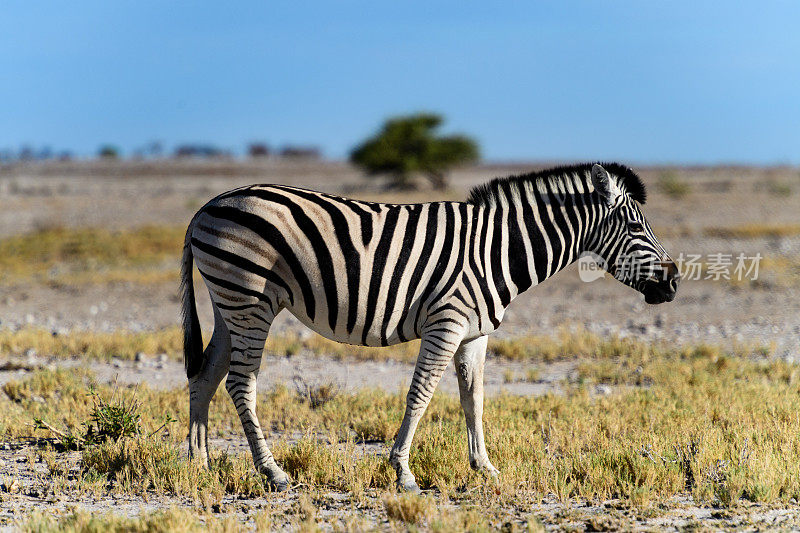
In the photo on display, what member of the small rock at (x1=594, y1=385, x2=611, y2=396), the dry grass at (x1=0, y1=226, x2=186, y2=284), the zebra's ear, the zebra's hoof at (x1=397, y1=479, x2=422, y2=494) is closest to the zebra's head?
the zebra's ear

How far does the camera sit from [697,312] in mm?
14211

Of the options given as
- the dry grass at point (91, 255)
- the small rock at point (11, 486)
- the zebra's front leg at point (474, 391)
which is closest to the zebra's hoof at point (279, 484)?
the zebra's front leg at point (474, 391)

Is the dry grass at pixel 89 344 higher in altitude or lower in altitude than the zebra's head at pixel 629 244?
lower

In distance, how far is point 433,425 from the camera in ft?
23.1

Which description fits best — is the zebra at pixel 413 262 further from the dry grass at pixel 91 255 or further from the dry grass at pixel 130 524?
the dry grass at pixel 91 255

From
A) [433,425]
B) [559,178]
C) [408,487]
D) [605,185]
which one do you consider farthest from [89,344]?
[605,185]

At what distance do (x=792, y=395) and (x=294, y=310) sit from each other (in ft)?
17.2

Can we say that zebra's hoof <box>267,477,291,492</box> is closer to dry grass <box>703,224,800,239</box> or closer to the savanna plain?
the savanna plain

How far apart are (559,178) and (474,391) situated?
1.72 metres

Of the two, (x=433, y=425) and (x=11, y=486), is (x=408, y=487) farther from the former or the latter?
(x=11, y=486)

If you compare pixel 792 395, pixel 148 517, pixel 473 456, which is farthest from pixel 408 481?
pixel 792 395

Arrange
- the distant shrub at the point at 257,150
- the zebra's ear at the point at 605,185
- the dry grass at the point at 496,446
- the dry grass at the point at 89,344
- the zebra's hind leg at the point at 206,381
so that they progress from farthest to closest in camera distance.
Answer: the distant shrub at the point at 257,150, the dry grass at the point at 89,344, the zebra's hind leg at the point at 206,381, the zebra's ear at the point at 605,185, the dry grass at the point at 496,446

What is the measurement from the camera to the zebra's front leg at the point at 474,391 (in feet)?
19.3

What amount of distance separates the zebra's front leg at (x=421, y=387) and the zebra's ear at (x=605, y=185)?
1.52m
